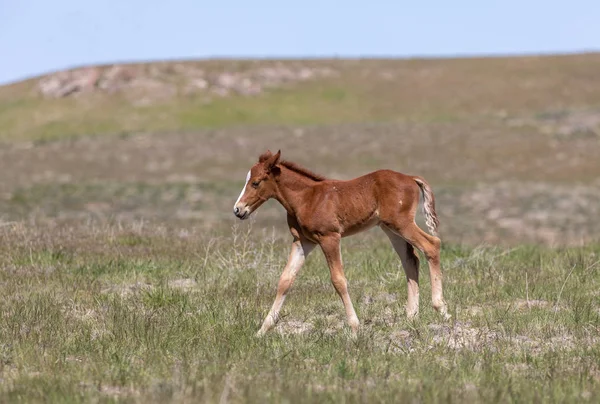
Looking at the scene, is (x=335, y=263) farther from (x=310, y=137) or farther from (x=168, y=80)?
(x=168, y=80)

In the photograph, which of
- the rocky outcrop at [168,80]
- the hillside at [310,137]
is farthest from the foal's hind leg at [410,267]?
the rocky outcrop at [168,80]

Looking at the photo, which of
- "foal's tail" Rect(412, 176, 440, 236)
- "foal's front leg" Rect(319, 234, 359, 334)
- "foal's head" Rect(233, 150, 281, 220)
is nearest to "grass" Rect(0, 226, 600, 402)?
"foal's front leg" Rect(319, 234, 359, 334)

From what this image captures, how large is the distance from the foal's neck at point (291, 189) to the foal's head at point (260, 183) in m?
0.07

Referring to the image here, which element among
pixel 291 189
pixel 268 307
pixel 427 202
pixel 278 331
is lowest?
pixel 268 307

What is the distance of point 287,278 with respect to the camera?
32.5 feet

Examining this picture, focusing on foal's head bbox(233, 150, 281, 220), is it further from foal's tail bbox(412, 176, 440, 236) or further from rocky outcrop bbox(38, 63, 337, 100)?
rocky outcrop bbox(38, 63, 337, 100)

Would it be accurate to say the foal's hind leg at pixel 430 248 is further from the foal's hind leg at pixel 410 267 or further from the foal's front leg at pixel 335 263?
the foal's front leg at pixel 335 263

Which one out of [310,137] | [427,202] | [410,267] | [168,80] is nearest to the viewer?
[427,202]

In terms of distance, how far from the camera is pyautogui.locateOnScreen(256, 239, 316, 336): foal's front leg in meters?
9.61

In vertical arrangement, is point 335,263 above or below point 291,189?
below

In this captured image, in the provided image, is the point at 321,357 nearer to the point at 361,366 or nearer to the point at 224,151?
the point at 361,366

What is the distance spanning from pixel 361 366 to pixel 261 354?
0.99 meters

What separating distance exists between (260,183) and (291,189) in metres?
0.33

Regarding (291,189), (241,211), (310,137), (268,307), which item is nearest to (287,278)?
(241,211)
